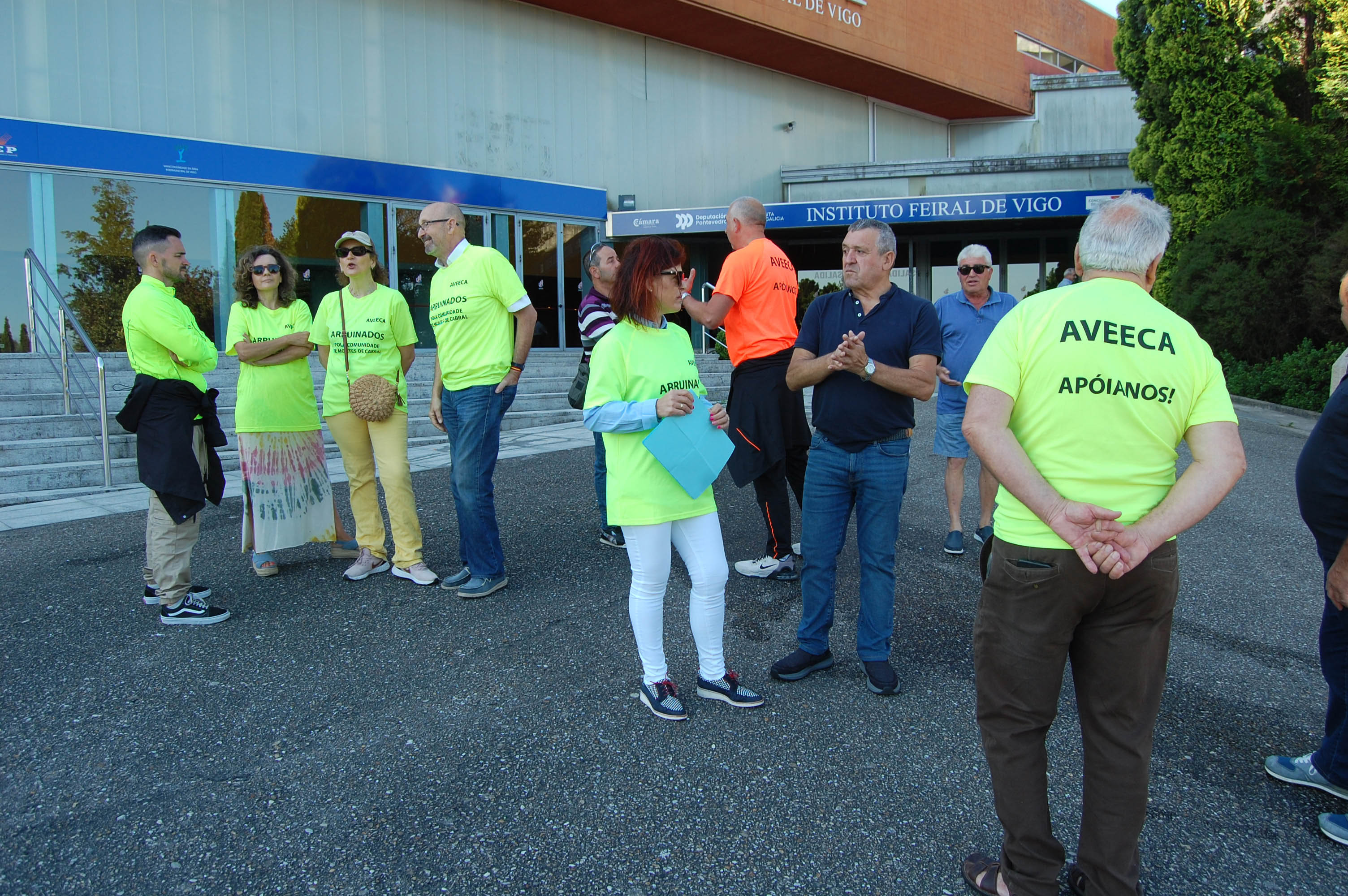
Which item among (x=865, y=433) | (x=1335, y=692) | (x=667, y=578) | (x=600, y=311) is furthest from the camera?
(x=600, y=311)

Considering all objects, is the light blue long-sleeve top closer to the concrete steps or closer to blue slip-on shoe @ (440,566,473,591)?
blue slip-on shoe @ (440,566,473,591)

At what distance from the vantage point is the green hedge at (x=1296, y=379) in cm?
1089

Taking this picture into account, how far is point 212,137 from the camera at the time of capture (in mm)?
13711

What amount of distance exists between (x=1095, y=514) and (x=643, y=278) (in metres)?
1.81

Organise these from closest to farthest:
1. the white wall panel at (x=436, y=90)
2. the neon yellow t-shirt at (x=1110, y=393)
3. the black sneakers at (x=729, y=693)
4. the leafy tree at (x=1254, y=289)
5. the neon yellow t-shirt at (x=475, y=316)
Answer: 1. the neon yellow t-shirt at (x=1110, y=393)
2. the black sneakers at (x=729, y=693)
3. the neon yellow t-shirt at (x=475, y=316)
4. the leafy tree at (x=1254, y=289)
5. the white wall panel at (x=436, y=90)

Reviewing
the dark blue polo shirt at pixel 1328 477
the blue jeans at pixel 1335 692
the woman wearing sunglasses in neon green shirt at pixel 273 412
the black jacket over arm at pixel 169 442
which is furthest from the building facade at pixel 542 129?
the blue jeans at pixel 1335 692

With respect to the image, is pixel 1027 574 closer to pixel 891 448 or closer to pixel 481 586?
pixel 891 448

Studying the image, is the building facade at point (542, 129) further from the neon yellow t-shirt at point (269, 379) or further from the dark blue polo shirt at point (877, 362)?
the dark blue polo shirt at point (877, 362)

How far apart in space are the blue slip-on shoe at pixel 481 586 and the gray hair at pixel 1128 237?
3.52 m

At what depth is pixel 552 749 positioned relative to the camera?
3.00 m

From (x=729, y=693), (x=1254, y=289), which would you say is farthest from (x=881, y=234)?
(x=1254, y=289)

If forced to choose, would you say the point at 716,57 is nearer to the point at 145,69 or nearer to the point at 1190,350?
the point at 145,69

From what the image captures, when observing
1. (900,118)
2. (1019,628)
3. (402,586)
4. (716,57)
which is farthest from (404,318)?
(900,118)

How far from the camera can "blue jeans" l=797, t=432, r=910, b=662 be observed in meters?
3.40
